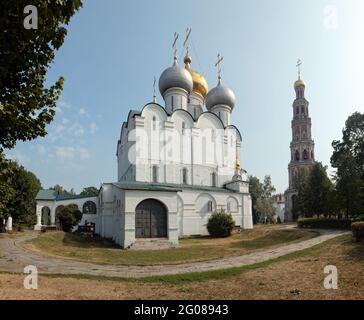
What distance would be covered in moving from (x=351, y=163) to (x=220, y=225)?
12942 millimetres

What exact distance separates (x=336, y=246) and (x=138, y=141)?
23.0 metres

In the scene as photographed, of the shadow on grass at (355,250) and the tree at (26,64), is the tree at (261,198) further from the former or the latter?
the tree at (26,64)

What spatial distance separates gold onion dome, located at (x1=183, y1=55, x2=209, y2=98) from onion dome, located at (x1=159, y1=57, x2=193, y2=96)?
5271 millimetres

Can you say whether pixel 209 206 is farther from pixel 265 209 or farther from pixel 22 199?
pixel 22 199

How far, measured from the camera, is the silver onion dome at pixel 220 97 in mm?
43406

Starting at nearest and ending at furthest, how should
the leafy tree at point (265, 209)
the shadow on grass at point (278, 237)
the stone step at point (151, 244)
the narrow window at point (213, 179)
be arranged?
the stone step at point (151, 244) → the shadow on grass at point (278, 237) → the narrow window at point (213, 179) → the leafy tree at point (265, 209)

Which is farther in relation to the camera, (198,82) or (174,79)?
(198,82)

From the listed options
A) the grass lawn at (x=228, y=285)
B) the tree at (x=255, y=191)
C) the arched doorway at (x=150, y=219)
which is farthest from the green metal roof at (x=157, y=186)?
the tree at (x=255, y=191)

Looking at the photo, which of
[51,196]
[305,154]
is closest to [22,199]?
[51,196]

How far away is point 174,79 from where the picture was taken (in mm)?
38688

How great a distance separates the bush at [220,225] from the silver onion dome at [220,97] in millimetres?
18617
